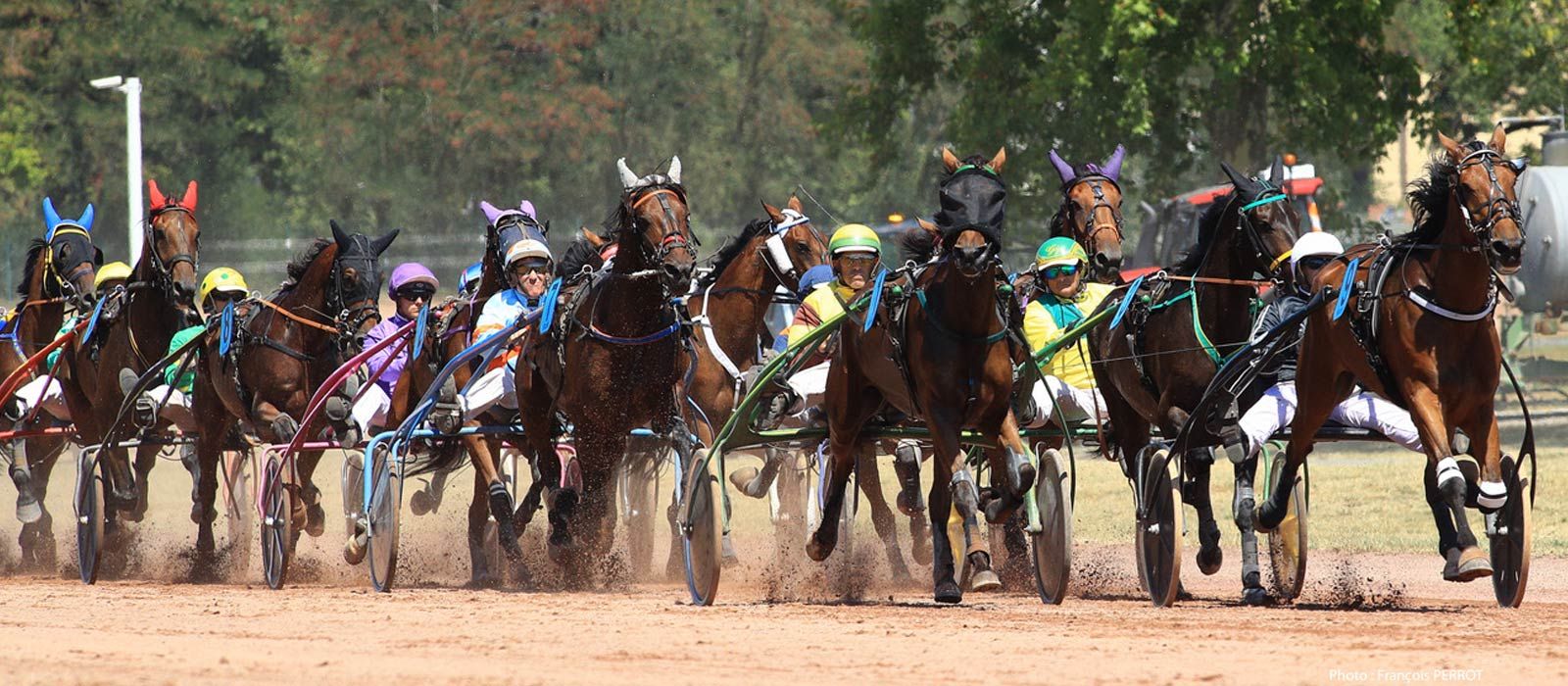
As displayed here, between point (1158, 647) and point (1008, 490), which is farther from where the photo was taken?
point (1008, 490)

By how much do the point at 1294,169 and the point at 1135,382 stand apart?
12.9m

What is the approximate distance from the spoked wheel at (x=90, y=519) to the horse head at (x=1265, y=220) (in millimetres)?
6694

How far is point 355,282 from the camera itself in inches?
500

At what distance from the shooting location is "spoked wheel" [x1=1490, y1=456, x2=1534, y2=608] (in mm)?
9039

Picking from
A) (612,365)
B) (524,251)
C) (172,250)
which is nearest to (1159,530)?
(612,365)

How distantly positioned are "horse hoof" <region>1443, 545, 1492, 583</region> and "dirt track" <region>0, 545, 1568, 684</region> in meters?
0.18

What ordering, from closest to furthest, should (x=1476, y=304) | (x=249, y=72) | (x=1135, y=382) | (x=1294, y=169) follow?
(x=1476, y=304), (x=1135, y=382), (x=1294, y=169), (x=249, y=72)

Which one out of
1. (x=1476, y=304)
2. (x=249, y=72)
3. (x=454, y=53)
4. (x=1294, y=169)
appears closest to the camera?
(x=1476, y=304)

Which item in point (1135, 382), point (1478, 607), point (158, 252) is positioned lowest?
point (1478, 607)

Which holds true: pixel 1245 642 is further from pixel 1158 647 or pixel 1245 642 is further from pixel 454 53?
pixel 454 53

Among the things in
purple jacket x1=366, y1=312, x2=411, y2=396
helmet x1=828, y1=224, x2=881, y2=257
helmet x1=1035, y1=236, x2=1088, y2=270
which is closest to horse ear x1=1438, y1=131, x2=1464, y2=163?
helmet x1=1035, y1=236, x2=1088, y2=270

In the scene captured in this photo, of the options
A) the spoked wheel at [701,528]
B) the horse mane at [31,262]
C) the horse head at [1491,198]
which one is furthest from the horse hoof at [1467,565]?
the horse mane at [31,262]

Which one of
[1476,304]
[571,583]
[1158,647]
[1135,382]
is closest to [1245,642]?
[1158,647]

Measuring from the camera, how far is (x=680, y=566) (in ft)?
41.8
